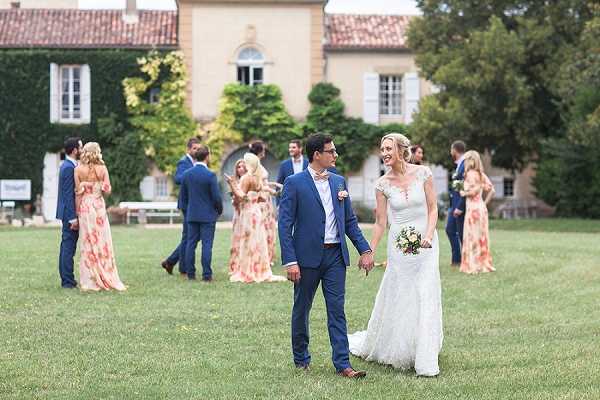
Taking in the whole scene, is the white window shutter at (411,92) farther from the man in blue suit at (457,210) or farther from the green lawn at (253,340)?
the green lawn at (253,340)

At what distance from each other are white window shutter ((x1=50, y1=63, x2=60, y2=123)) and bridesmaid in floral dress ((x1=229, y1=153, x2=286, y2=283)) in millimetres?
22400

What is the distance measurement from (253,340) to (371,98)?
93.6 ft

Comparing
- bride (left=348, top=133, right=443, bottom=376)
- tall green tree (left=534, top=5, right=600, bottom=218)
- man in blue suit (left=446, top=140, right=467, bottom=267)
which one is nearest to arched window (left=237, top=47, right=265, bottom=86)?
tall green tree (left=534, top=5, right=600, bottom=218)

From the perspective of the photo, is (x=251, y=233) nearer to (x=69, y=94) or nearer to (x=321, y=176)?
(x=321, y=176)

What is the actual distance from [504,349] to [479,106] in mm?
25388

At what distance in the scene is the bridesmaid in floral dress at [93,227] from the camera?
555 inches

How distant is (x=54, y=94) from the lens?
37.2 m

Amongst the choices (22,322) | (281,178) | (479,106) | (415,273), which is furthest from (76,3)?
(415,273)

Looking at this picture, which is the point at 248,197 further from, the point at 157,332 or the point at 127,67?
the point at 127,67

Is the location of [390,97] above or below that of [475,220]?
above

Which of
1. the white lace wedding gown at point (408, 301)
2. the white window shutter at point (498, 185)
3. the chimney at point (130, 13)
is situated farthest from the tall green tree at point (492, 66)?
the white lace wedding gown at point (408, 301)

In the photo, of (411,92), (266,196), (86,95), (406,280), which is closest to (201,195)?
(266,196)

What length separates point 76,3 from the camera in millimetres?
46219

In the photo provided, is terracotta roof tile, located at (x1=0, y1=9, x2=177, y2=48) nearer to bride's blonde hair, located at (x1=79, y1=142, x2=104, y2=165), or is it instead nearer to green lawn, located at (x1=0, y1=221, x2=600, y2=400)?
green lawn, located at (x1=0, y1=221, x2=600, y2=400)
